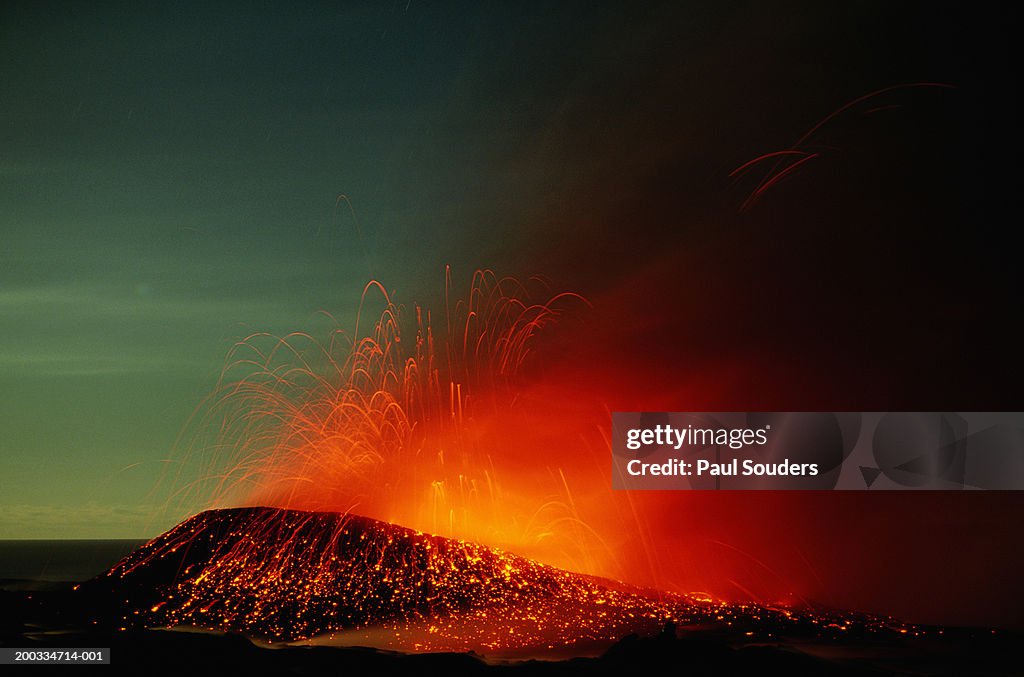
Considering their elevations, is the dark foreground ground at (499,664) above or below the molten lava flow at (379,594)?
below

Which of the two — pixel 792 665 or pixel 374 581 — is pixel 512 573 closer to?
pixel 374 581

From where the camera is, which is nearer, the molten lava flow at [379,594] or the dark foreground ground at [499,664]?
the dark foreground ground at [499,664]

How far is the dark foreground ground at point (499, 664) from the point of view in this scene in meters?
24.3

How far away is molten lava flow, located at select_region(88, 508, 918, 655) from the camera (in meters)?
31.7

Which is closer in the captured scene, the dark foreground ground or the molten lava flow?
the dark foreground ground

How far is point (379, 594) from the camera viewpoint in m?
36.8

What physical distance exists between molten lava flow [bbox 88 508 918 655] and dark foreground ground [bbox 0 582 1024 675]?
1.92 metres

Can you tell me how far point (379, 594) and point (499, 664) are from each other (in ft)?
41.4

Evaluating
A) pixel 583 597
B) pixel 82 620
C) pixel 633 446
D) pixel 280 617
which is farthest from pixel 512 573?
pixel 82 620

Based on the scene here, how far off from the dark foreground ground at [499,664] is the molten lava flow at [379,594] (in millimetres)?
1918

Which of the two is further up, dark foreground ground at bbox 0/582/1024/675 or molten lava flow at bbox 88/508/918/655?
molten lava flow at bbox 88/508/918/655

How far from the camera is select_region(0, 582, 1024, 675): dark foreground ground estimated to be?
24.3 m

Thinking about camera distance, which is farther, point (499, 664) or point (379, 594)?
point (379, 594)

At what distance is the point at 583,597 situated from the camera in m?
37.3
